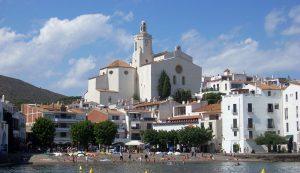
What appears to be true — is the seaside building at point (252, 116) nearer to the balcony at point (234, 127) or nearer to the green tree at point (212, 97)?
the balcony at point (234, 127)

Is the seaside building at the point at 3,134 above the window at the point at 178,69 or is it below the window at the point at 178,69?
below

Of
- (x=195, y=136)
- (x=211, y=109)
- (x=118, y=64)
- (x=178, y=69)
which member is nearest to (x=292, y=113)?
(x=195, y=136)

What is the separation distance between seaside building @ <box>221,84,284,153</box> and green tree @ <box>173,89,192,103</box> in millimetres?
41308

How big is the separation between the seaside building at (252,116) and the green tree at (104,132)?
17945 mm

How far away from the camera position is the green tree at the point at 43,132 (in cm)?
8938

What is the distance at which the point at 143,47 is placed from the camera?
149 m

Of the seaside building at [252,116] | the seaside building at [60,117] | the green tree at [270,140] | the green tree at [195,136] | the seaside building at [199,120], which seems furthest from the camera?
the seaside building at [60,117]

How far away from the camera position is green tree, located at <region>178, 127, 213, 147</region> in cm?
9025

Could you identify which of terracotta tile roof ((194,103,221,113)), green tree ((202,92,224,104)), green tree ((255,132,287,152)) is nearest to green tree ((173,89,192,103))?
green tree ((202,92,224,104))

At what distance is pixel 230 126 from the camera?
303 feet

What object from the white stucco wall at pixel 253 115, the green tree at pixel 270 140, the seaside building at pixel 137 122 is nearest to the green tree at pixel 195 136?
the white stucco wall at pixel 253 115

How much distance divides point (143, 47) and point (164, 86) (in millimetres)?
16635

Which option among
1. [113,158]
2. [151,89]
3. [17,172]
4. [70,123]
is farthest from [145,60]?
[17,172]

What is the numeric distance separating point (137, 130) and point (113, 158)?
27.8m
